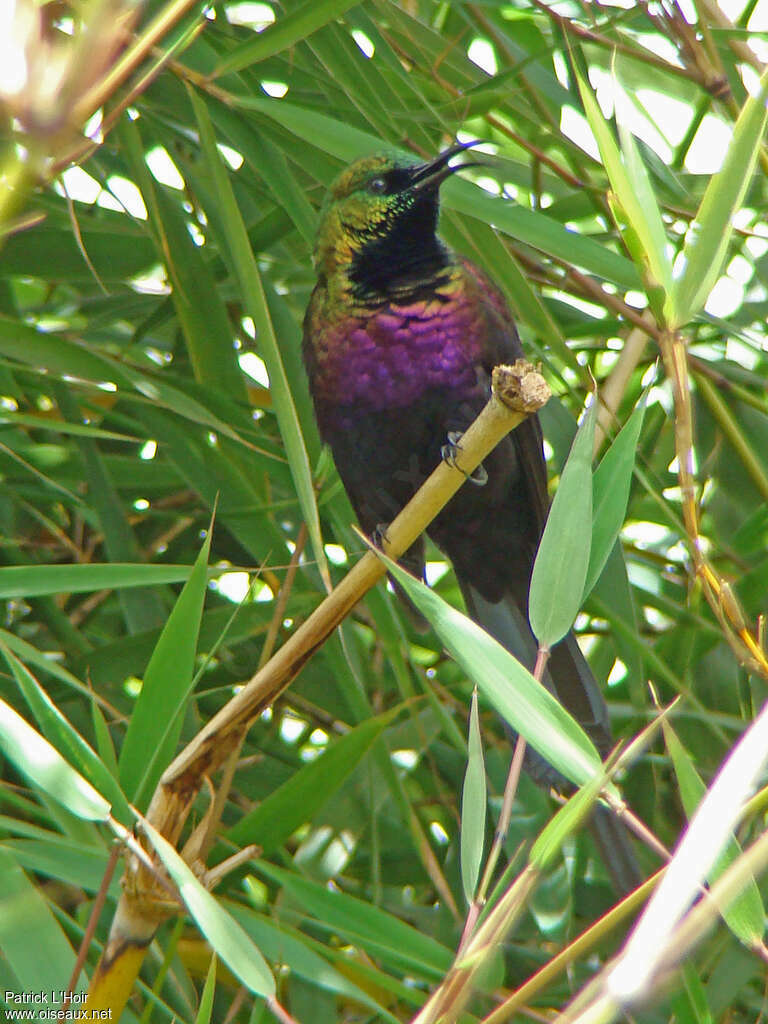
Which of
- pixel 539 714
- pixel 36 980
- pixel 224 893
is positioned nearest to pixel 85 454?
pixel 224 893

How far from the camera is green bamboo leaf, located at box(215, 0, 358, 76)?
1.34 meters

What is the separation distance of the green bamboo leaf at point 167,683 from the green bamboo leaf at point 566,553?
0.31m

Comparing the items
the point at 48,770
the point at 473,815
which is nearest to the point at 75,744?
the point at 48,770

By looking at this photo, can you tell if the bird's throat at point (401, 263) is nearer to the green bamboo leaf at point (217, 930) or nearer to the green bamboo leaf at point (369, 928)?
the green bamboo leaf at point (369, 928)

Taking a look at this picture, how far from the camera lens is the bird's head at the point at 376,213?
6.00 feet

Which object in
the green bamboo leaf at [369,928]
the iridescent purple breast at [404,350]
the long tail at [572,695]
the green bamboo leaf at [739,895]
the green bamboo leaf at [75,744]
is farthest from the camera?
the iridescent purple breast at [404,350]

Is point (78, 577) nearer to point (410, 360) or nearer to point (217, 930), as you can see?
point (217, 930)

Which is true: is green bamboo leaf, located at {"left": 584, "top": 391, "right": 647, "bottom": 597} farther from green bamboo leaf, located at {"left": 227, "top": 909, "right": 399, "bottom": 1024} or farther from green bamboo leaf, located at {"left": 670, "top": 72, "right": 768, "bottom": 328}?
green bamboo leaf, located at {"left": 227, "top": 909, "right": 399, "bottom": 1024}

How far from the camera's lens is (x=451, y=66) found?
1845 millimetres

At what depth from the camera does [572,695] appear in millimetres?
1803

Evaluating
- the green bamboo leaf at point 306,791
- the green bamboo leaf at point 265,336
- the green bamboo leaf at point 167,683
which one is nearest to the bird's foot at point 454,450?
the green bamboo leaf at point 265,336

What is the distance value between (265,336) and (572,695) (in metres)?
0.74

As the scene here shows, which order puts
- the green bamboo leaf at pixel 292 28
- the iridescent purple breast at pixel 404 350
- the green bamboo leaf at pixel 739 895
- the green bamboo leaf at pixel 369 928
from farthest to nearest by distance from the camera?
the iridescent purple breast at pixel 404 350 < the green bamboo leaf at pixel 292 28 < the green bamboo leaf at pixel 369 928 < the green bamboo leaf at pixel 739 895

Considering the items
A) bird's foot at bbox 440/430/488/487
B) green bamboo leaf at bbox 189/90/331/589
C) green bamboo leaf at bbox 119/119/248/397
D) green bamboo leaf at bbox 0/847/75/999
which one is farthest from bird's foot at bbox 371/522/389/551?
green bamboo leaf at bbox 0/847/75/999
